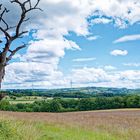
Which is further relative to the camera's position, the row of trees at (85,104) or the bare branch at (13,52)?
the row of trees at (85,104)

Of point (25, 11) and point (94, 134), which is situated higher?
point (25, 11)

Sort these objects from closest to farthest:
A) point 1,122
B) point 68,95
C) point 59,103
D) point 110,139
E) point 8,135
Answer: point 8,135 < point 1,122 < point 110,139 < point 59,103 < point 68,95

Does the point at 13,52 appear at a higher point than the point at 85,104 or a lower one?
higher

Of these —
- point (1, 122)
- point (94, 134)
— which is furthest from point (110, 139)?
point (1, 122)

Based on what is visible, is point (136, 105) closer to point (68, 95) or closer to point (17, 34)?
point (68, 95)

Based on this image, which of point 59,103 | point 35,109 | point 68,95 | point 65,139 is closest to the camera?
point 65,139

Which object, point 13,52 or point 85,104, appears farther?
point 85,104

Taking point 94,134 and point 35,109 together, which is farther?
point 35,109

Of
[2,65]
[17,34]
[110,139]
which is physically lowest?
[110,139]

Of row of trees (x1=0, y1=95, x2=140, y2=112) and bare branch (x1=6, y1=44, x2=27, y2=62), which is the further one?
row of trees (x1=0, y1=95, x2=140, y2=112)

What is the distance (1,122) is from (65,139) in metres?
3.27

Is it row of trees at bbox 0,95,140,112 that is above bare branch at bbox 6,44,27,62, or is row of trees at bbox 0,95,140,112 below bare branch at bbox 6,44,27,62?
below

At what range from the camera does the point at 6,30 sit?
52.2 ft

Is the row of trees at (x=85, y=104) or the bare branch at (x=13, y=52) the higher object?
the bare branch at (x=13, y=52)
